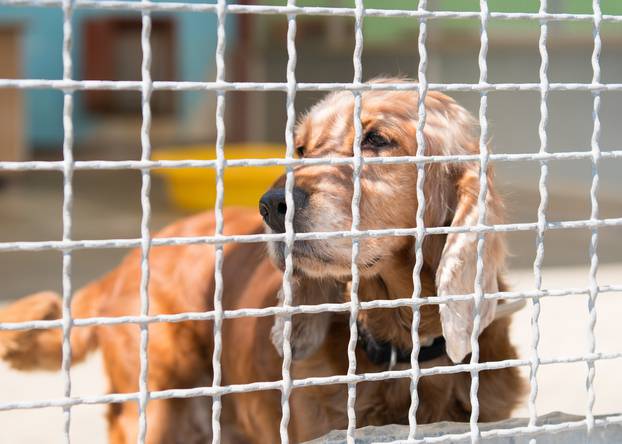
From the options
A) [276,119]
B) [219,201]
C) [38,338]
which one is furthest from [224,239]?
[276,119]

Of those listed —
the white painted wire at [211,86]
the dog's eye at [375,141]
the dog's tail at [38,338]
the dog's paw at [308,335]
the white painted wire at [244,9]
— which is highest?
the white painted wire at [244,9]

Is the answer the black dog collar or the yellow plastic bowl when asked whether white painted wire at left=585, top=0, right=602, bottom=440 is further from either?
the yellow plastic bowl

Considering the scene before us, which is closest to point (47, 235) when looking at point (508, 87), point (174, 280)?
point (174, 280)

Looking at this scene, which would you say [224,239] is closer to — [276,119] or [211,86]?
[211,86]

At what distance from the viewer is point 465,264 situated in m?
2.40

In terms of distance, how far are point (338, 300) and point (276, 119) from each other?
31.4 feet

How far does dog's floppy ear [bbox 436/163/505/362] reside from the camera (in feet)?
7.64

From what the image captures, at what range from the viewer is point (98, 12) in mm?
15375

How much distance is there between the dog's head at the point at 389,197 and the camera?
2365mm

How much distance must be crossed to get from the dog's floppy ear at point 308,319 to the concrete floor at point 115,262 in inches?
22.9

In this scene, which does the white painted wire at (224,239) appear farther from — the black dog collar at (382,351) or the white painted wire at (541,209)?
the black dog collar at (382,351)

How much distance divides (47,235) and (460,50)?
4.64 metres

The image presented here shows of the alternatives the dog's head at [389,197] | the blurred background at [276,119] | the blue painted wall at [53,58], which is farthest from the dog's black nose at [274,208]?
the blue painted wall at [53,58]

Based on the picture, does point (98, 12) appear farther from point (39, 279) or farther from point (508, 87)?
point (508, 87)
